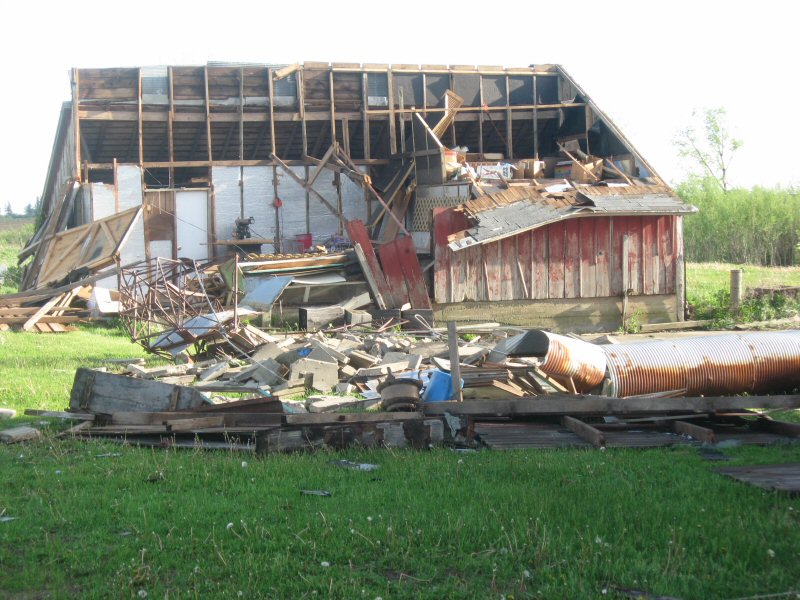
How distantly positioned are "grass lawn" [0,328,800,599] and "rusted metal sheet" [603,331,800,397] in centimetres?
307

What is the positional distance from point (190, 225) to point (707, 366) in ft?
62.8

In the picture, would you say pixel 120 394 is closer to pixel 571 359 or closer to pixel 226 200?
pixel 571 359

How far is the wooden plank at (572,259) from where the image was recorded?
25.4 meters

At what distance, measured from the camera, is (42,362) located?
659 inches

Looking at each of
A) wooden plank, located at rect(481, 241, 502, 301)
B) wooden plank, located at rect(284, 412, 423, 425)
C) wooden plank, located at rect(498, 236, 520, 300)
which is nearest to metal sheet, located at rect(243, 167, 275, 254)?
wooden plank, located at rect(481, 241, 502, 301)

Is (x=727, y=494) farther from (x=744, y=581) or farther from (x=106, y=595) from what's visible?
(x=106, y=595)

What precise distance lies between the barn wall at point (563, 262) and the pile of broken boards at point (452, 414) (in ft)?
35.7

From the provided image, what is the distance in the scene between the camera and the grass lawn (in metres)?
5.34

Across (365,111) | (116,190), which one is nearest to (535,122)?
(365,111)

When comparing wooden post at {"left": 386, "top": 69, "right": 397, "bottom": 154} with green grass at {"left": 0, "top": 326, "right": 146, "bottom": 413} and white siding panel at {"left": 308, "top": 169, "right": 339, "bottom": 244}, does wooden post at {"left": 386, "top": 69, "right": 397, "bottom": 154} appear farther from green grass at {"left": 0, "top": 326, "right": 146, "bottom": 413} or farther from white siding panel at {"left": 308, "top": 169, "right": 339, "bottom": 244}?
green grass at {"left": 0, "top": 326, "right": 146, "bottom": 413}

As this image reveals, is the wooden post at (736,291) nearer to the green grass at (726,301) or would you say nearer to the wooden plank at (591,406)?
the green grass at (726,301)

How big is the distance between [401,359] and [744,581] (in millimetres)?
11182

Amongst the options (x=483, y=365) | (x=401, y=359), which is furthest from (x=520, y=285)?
(x=483, y=365)

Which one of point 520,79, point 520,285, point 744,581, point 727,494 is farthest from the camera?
point 520,79
